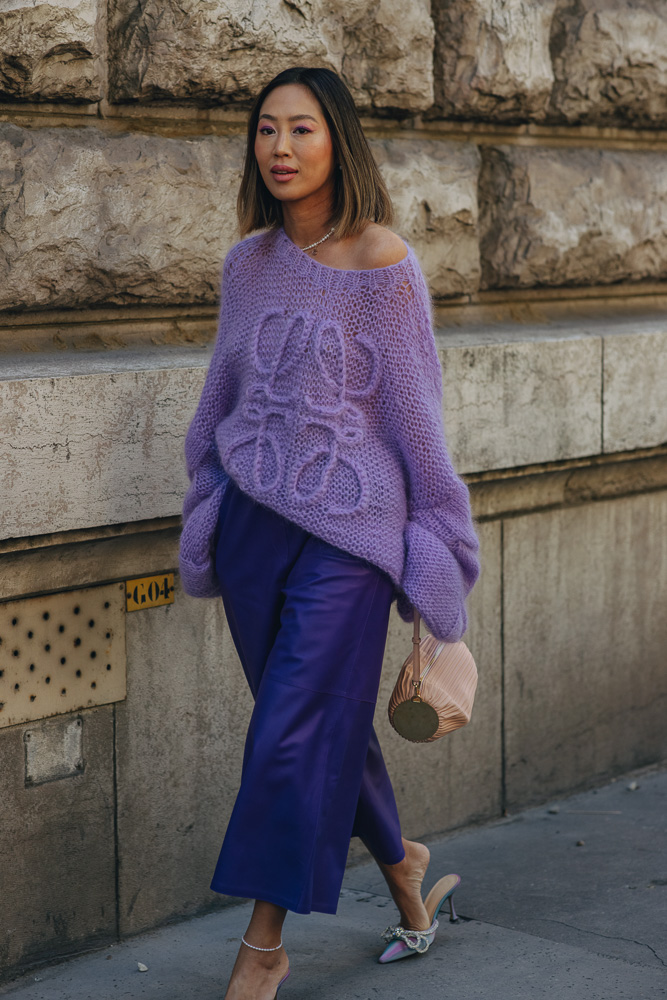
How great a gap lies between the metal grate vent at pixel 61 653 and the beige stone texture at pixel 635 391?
6.28 feet

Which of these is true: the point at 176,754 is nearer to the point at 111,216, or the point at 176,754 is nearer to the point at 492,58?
the point at 111,216

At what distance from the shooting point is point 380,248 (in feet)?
9.84

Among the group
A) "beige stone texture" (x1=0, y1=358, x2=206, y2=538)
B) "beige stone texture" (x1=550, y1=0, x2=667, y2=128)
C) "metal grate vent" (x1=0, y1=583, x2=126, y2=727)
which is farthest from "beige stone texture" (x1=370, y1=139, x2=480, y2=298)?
"metal grate vent" (x1=0, y1=583, x2=126, y2=727)

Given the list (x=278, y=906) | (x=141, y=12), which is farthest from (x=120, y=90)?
(x=278, y=906)

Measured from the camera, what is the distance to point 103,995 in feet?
10.8

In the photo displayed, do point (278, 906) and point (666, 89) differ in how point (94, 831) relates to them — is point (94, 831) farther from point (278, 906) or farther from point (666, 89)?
point (666, 89)

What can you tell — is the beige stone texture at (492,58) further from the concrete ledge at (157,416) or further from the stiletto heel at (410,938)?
the stiletto heel at (410,938)

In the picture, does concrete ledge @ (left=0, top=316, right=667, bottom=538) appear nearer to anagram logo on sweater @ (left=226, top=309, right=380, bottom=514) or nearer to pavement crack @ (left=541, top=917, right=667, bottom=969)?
anagram logo on sweater @ (left=226, top=309, right=380, bottom=514)

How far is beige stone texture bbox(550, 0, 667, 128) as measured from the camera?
187 inches

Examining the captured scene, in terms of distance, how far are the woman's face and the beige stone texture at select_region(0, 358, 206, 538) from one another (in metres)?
0.69

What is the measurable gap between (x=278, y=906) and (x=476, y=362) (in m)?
1.88

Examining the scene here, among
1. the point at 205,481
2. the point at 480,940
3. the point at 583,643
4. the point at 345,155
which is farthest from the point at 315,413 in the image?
the point at 583,643

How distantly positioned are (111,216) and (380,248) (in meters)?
0.87

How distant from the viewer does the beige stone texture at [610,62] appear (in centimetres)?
475
